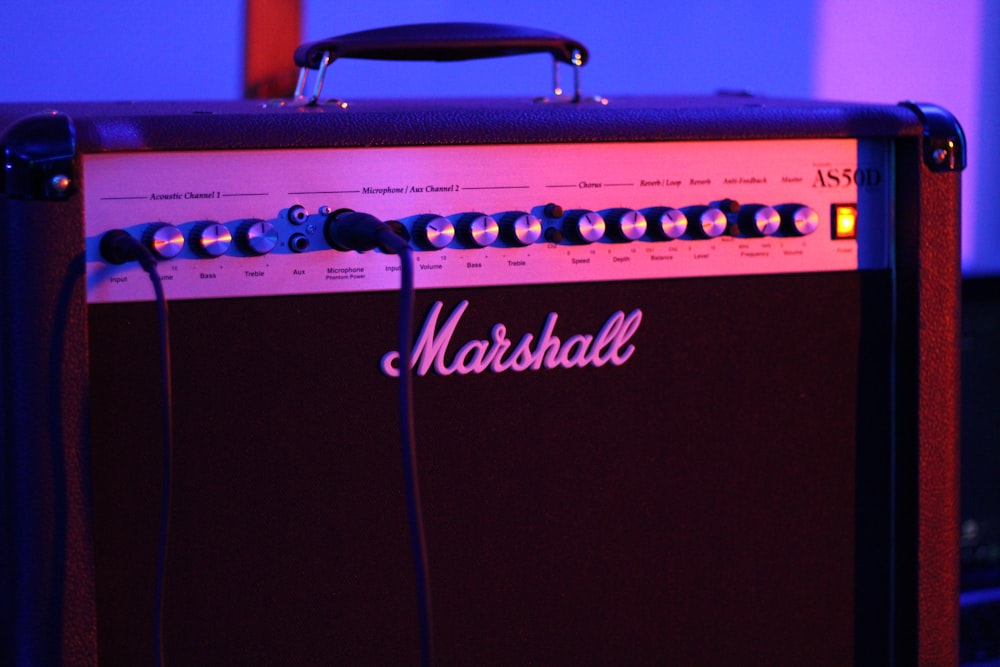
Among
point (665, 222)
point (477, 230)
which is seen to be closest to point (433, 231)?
point (477, 230)

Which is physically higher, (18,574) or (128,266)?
(128,266)

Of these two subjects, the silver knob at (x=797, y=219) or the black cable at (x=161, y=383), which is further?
the silver knob at (x=797, y=219)

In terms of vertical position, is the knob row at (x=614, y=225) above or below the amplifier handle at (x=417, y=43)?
below

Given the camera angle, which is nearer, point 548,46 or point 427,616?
point 427,616

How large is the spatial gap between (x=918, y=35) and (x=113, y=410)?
35.7 inches

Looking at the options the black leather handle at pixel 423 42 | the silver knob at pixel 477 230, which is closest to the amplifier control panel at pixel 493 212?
the silver knob at pixel 477 230

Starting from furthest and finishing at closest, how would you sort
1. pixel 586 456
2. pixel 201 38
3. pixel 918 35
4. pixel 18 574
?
pixel 918 35 → pixel 201 38 → pixel 586 456 → pixel 18 574

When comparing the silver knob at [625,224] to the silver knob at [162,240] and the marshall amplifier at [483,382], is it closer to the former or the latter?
the marshall amplifier at [483,382]

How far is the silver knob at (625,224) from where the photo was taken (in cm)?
67

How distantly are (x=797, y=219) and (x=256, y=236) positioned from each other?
1.06 feet

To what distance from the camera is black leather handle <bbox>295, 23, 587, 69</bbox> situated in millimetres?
718

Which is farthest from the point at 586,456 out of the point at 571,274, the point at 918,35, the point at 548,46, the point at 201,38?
the point at 918,35

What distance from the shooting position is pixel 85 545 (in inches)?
23.3

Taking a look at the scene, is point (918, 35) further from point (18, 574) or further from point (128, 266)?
point (18, 574)
